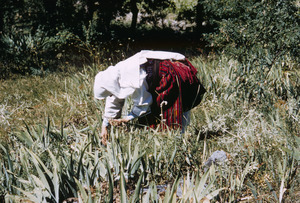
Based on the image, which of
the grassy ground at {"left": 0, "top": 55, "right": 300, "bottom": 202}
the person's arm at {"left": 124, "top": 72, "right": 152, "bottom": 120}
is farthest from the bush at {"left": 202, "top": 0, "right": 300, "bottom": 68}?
the person's arm at {"left": 124, "top": 72, "right": 152, "bottom": 120}

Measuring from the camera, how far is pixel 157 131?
2674mm

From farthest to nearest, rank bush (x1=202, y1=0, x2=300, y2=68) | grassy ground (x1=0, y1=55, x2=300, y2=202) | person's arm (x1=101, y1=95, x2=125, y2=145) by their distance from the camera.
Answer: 1. bush (x1=202, y1=0, x2=300, y2=68)
2. person's arm (x1=101, y1=95, x2=125, y2=145)
3. grassy ground (x1=0, y1=55, x2=300, y2=202)

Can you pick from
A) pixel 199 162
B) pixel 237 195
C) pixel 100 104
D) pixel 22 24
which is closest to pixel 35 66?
pixel 22 24

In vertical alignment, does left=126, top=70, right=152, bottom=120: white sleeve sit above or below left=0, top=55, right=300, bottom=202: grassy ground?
above

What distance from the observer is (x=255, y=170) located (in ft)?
7.24

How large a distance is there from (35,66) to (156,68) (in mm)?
4962

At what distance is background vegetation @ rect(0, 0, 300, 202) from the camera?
189 centimetres

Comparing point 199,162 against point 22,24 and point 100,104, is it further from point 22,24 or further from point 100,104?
point 22,24

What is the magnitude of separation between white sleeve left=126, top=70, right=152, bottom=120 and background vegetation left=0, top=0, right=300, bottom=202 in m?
0.22

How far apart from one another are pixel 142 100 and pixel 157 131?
0.39 metres

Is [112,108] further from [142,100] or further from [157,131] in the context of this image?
[157,131]

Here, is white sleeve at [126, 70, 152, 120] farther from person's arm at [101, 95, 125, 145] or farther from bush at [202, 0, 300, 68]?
bush at [202, 0, 300, 68]

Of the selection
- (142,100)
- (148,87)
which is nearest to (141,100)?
(142,100)

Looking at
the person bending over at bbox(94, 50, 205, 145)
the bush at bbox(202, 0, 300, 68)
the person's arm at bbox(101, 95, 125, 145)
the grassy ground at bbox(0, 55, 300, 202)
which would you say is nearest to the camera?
the grassy ground at bbox(0, 55, 300, 202)
